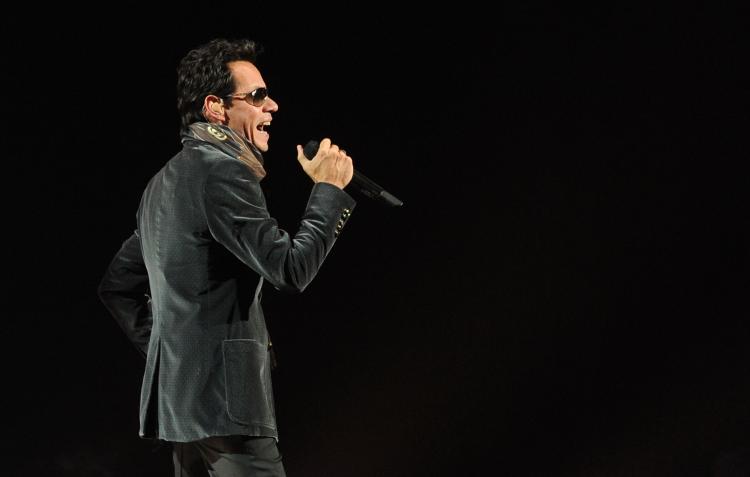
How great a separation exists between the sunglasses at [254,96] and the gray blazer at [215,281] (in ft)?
0.41

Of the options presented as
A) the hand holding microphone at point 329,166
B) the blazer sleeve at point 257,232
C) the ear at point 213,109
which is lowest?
the blazer sleeve at point 257,232

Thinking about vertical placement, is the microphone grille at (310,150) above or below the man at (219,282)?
above

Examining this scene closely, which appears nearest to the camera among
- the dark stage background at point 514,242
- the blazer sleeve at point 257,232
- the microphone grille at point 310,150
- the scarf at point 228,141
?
the blazer sleeve at point 257,232

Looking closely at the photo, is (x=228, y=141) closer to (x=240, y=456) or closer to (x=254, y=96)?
(x=254, y=96)

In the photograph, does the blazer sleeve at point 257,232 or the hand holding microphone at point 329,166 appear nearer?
the blazer sleeve at point 257,232

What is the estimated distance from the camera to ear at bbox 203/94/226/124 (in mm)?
1468

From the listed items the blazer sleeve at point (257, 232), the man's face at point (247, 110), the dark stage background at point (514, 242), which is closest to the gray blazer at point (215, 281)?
the blazer sleeve at point (257, 232)

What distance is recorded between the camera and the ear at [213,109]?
57.8 inches

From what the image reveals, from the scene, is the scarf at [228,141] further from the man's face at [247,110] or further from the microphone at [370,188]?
the microphone at [370,188]

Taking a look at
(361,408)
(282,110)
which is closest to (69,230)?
(282,110)

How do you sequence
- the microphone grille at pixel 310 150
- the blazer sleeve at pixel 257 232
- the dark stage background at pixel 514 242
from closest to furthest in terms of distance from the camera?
the blazer sleeve at pixel 257 232, the microphone grille at pixel 310 150, the dark stage background at pixel 514 242

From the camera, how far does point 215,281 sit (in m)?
1.32

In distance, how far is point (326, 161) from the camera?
140 centimetres

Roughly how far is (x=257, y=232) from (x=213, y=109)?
0.31 metres
